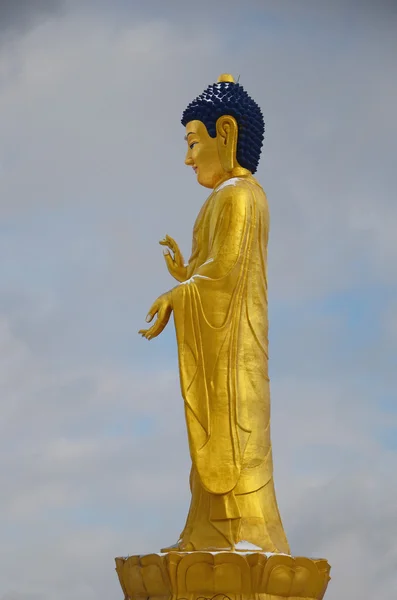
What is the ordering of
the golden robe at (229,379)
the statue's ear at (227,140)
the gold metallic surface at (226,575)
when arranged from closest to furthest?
the gold metallic surface at (226,575) < the golden robe at (229,379) < the statue's ear at (227,140)

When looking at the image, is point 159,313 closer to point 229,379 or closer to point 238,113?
point 229,379

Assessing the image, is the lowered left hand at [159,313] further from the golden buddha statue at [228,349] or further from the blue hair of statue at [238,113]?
the blue hair of statue at [238,113]

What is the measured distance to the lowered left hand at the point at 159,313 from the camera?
10.4 metres

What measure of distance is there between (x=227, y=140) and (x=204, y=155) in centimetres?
24

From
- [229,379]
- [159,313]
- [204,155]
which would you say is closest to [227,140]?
[204,155]

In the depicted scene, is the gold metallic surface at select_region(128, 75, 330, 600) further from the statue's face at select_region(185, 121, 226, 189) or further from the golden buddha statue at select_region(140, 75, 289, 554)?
the statue's face at select_region(185, 121, 226, 189)

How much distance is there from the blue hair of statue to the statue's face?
6cm

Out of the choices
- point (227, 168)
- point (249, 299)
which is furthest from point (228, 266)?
point (227, 168)

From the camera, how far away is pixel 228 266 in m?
10.5

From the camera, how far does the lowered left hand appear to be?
1043 centimetres

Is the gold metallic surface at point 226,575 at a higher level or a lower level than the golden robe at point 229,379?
lower

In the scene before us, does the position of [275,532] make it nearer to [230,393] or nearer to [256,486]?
[256,486]

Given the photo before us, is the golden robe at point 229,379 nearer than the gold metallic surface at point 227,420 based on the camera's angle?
No

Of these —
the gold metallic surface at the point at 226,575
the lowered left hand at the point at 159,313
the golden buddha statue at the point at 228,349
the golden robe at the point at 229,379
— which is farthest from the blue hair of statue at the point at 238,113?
the gold metallic surface at the point at 226,575
